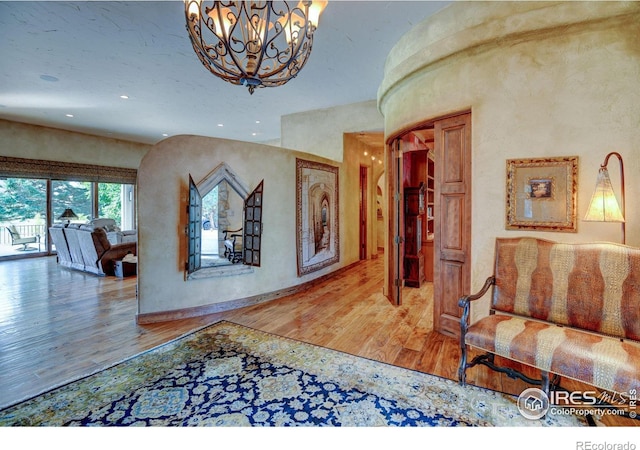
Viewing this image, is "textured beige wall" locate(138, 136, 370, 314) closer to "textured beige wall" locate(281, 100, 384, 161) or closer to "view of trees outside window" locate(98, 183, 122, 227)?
"textured beige wall" locate(281, 100, 384, 161)

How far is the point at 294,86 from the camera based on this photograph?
5152mm

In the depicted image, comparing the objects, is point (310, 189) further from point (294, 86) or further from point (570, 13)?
point (570, 13)

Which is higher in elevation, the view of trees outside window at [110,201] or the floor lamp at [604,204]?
the view of trees outside window at [110,201]

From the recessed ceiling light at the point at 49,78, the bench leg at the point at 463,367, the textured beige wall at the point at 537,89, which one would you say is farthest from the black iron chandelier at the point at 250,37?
the recessed ceiling light at the point at 49,78

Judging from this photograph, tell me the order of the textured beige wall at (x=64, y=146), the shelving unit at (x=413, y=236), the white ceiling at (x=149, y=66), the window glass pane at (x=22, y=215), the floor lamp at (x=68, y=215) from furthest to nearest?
the floor lamp at (x=68, y=215) < the window glass pane at (x=22, y=215) < the textured beige wall at (x=64, y=146) < the shelving unit at (x=413, y=236) < the white ceiling at (x=149, y=66)

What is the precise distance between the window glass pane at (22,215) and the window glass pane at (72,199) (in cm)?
24

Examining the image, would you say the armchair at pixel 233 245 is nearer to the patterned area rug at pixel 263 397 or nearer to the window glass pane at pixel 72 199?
the patterned area rug at pixel 263 397

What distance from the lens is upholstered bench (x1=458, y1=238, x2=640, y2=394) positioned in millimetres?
1782

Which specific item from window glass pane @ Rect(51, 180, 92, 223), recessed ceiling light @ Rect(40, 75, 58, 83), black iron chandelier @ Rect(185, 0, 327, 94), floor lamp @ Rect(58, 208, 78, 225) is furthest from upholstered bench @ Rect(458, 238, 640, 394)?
window glass pane @ Rect(51, 180, 92, 223)

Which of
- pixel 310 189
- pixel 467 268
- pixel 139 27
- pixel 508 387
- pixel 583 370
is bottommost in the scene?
pixel 508 387

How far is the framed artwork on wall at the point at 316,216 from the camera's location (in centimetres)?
502

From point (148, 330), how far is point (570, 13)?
5.03 meters
